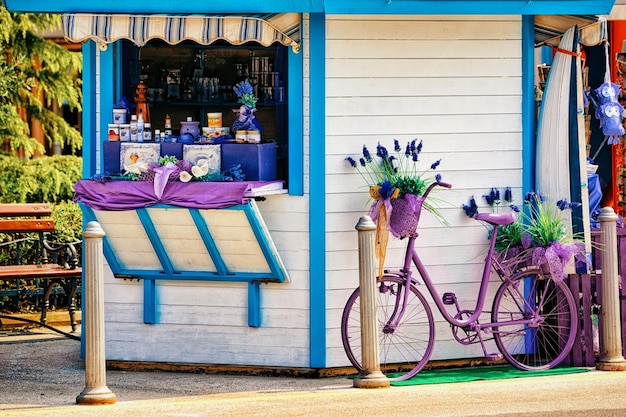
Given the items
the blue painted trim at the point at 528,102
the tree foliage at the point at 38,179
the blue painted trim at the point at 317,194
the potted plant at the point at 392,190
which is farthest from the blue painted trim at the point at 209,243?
the tree foliage at the point at 38,179

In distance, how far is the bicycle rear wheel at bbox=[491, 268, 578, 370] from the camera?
9.27 m

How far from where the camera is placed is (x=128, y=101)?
380 inches

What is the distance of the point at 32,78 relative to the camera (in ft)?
47.9

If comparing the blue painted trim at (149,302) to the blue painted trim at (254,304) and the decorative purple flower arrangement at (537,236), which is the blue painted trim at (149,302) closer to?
the blue painted trim at (254,304)

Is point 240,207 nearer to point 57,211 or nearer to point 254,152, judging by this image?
point 254,152

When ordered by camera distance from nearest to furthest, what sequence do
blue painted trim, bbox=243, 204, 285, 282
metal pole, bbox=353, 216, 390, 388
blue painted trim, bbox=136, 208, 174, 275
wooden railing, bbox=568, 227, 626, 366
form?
metal pole, bbox=353, 216, 390, 388 → blue painted trim, bbox=243, 204, 285, 282 → blue painted trim, bbox=136, 208, 174, 275 → wooden railing, bbox=568, 227, 626, 366

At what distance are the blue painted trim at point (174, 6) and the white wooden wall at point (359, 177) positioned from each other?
1.11ft

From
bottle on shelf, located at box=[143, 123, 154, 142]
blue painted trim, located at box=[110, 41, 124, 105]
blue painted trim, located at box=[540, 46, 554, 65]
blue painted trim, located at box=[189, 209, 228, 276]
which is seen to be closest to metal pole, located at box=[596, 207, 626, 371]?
blue painted trim, located at box=[189, 209, 228, 276]

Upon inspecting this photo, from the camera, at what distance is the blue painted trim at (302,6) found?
8.81m

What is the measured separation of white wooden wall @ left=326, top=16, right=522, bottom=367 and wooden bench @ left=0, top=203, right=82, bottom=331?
3.10 meters

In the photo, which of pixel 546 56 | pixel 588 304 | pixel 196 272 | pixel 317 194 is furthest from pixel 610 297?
pixel 546 56

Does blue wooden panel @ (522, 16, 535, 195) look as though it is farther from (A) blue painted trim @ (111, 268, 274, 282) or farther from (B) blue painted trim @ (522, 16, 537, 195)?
(A) blue painted trim @ (111, 268, 274, 282)

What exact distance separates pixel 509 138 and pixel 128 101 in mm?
2892

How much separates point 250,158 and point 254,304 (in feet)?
3.49
